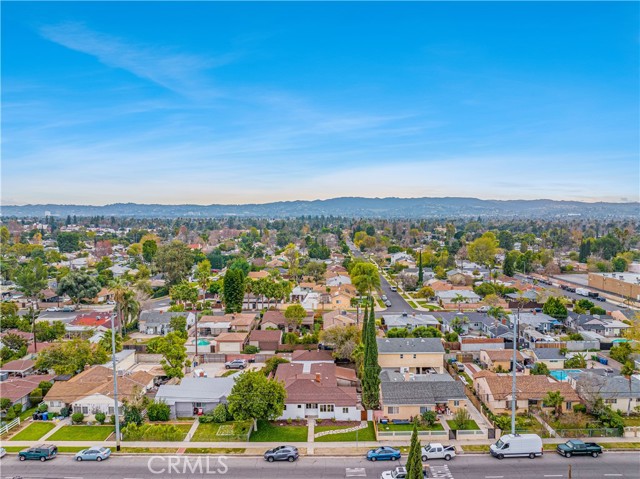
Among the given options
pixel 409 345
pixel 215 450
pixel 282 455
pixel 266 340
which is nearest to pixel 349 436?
pixel 282 455

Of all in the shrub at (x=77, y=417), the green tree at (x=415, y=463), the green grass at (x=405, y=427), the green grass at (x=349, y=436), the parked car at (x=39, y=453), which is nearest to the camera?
the green tree at (x=415, y=463)

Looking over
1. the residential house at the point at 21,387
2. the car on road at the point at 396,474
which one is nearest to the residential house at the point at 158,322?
the residential house at the point at 21,387

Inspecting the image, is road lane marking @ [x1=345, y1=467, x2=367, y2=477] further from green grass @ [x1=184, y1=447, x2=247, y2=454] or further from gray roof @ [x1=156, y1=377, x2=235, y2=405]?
gray roof @ [x1=156, y1=377, x2=235, y2=405]

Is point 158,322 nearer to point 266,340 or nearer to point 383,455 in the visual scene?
point 266,340

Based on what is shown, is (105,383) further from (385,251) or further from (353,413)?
(385,251)

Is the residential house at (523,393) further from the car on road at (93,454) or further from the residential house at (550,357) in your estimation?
the car on road at (93,454)

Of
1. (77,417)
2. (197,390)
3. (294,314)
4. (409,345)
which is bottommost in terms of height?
(77,417)

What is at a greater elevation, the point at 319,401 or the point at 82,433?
the point at 319,401
